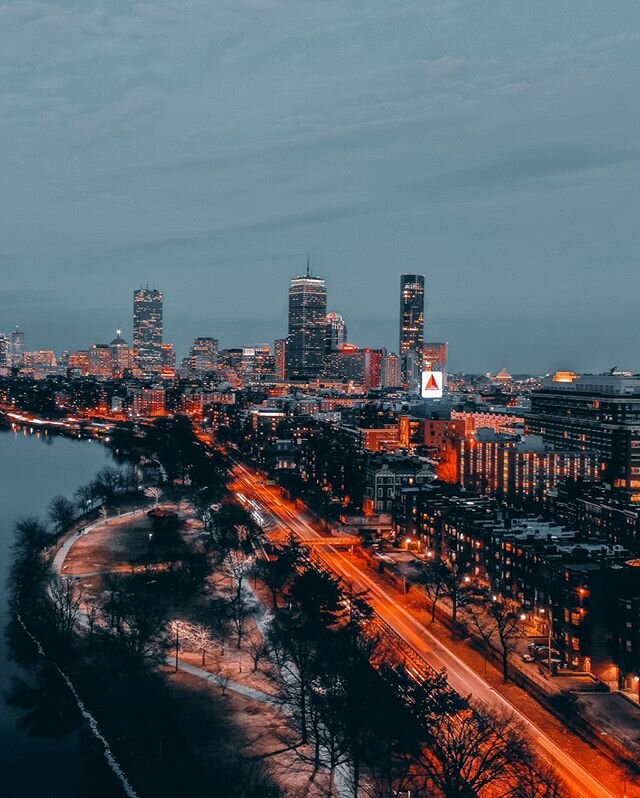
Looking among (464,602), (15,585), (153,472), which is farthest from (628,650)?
(153,472)

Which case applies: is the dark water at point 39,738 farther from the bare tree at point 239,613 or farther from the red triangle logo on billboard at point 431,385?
the red triangle logo on billboard at point 431,385

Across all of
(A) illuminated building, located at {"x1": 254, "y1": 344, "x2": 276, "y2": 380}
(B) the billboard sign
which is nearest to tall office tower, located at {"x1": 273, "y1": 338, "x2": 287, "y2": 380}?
(A) illuminated building, located at {"x1": 254, "y1": 344, "x2": 276, "y2": 380}

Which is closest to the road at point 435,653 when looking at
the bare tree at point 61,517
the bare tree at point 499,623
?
the bare tree at point 499,623

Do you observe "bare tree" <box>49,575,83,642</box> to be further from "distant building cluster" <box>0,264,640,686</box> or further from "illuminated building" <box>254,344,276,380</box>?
"illuminated building" <box>254,344,276,380</box>

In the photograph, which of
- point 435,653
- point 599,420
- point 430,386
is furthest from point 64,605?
point 430,386

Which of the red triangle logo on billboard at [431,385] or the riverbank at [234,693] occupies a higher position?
the red triangle logo on billboard at [431,385]
